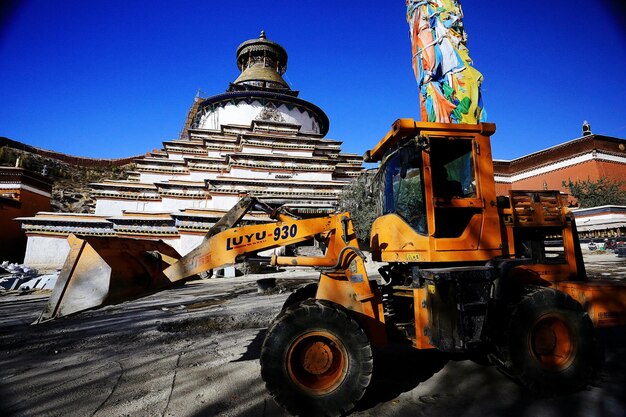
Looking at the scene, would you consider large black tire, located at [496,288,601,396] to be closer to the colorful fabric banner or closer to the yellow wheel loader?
the yellow wheel loader

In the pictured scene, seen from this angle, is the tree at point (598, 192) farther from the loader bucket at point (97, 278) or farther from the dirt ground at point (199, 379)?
the loader bucket at point (97, 278)

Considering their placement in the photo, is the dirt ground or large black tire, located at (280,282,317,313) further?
large black tire, located at (280,282,317,313)

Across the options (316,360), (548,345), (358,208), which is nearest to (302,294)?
(316,360)

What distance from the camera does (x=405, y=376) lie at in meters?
3.23

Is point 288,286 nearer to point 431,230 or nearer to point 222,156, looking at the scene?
point 431,230

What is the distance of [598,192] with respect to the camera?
66.2 feet

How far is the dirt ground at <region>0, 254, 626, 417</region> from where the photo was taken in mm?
2586

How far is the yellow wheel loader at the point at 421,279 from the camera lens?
262 cm

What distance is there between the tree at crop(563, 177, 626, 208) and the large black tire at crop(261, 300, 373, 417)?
82.6 ft

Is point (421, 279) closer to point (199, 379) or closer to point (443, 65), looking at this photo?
point (199, 379)

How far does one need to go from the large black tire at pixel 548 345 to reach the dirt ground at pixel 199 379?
6.2 inches

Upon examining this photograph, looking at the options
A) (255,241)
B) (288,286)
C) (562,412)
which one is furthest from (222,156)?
(562,412)

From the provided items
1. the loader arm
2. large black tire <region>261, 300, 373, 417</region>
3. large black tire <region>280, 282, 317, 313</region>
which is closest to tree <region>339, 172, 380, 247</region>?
large black tire <region>280, 282, 317, 313</region>

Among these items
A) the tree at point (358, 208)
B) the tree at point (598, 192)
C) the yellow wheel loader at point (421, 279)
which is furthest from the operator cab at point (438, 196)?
the tree at point (598, 192)
